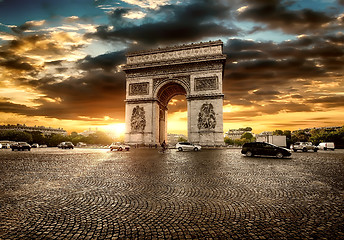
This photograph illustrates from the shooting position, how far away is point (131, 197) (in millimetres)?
5207

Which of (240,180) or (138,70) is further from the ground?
(138,70)

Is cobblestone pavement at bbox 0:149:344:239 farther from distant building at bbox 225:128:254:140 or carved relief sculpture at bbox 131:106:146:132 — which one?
distant building at bbox 225:128:254:140

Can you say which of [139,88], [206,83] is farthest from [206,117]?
[139,88]

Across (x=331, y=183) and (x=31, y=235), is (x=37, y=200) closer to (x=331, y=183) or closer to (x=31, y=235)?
(x=31, y=235)

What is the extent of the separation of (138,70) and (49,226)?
33.0 meters

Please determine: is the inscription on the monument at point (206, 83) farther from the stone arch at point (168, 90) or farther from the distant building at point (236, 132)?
the distant building at point (236, 132)

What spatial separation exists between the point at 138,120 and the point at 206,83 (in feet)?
42.1

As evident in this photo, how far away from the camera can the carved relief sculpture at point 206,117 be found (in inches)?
1195

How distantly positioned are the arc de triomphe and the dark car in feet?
39.0

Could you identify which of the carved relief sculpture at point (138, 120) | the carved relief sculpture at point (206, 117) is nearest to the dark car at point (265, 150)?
the carved relief sculpture at point (206, 117)

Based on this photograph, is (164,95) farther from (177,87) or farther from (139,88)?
(139,88)

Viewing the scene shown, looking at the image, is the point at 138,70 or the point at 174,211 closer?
the point at 174,211

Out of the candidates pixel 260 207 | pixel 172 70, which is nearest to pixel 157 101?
pixel 172 70

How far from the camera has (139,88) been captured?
34.5 m
